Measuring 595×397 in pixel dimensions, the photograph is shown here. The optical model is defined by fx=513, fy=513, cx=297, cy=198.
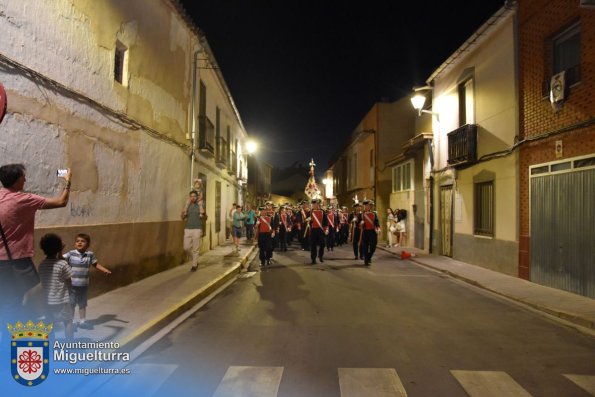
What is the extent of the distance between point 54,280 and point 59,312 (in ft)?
1.11

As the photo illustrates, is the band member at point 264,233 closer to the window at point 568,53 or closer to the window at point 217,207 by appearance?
the window at point 217,207

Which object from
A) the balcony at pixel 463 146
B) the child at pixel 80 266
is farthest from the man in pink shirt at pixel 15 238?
the balcony at pixel 463 146

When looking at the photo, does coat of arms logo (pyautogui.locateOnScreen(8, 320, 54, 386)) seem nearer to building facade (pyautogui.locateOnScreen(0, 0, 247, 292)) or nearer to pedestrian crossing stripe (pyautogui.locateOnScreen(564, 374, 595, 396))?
building facade (pyautogui.locateOnScreen(0, 0, 247, 292))

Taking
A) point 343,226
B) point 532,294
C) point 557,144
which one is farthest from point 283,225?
point 532,294

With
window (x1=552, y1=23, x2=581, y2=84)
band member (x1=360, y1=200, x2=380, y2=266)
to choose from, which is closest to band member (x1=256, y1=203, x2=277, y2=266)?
band member (x1=360, y1=200, x2=380, y2=266)

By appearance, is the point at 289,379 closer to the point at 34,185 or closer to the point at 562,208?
the point at 34,185

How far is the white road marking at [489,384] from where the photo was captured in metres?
4.56

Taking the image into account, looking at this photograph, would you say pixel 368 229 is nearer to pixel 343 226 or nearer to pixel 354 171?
pixel 343 226

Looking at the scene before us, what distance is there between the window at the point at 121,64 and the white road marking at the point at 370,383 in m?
7.18

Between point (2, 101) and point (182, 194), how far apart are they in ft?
30.6

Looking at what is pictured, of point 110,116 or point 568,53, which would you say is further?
point 568,53

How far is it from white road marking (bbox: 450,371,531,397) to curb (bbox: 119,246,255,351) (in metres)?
3.54

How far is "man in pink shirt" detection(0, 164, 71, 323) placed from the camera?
436 cm

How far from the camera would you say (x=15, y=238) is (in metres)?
4.43
